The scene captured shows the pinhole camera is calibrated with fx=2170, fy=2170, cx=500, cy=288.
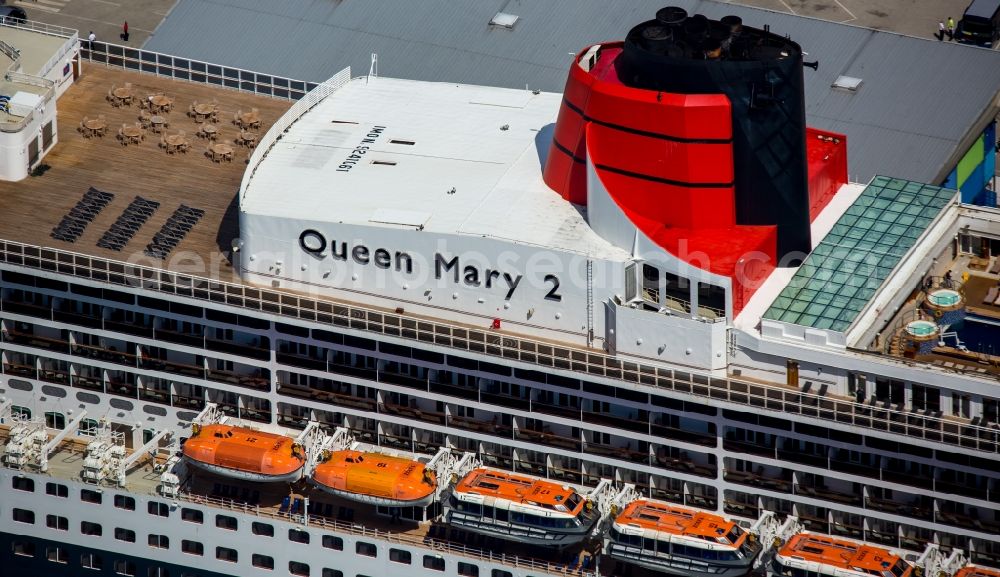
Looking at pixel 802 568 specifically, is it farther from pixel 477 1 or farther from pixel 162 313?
pixel 477 1

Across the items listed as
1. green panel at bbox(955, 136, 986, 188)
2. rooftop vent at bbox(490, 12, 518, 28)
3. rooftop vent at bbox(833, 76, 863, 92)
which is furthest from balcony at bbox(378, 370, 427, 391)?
rooftop vent at bbox(490, 12, 518, 28)

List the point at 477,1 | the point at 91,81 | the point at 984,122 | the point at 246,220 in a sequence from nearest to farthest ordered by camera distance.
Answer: the point at 246,220 < the point at 91,81 < the point at 984,122 < the point at 477,1

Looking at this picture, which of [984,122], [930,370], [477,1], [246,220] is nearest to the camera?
[930,370]

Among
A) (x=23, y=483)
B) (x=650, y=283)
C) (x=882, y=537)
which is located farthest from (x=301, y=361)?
(x=882, y=537)

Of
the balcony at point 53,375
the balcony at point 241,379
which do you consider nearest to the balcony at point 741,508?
the balcony at point 241,379

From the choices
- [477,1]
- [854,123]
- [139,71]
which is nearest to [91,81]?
[139,71]

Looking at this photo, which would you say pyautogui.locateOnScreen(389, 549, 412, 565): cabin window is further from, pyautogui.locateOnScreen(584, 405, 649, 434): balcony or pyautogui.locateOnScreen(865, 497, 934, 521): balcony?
pyautogui.locateOnScreen(865, 497, 934, 521): balcony

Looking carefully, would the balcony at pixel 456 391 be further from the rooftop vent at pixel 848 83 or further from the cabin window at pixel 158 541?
the rooftop vent at pixel 848 83
